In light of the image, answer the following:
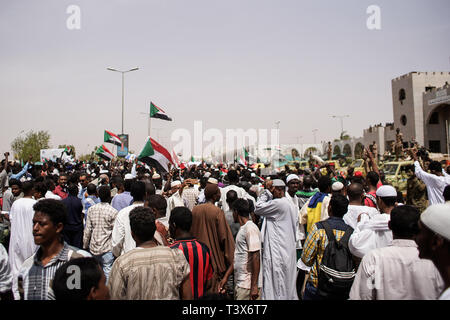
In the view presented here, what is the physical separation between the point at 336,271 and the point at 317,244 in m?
0.35

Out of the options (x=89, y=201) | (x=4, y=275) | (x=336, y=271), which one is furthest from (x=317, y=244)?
(x=89, y=201)

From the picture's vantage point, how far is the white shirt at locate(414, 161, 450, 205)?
644cm

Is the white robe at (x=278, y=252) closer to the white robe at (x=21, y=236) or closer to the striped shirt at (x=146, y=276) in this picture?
the striped shirt at (x=146, y=276)

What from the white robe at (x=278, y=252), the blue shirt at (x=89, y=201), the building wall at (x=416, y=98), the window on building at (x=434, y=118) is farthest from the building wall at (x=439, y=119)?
the blue shirt at (x=89, y=201)

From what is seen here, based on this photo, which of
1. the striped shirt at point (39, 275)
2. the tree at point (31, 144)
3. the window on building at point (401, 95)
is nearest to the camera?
the striped shirt at point (39, 275)

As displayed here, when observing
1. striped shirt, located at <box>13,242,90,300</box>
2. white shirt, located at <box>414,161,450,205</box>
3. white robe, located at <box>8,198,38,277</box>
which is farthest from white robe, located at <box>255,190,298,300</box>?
white shirt, located at <box>414,161,450,205</box>

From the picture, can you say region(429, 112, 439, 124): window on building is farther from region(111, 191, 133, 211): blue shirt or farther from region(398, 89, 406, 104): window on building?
region(111, 191, 133, 211): blue shirt

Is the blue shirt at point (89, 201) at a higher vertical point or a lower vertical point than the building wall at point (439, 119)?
lower

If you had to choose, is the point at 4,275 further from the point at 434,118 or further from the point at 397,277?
the point at 434,118

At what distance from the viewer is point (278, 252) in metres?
4.42

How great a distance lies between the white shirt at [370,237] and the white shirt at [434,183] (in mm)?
3884

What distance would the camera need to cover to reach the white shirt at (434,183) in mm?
6438

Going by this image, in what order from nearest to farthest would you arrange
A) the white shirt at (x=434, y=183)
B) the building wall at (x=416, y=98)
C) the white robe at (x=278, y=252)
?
1. the white robe at (x=278, y=252)
2. the white shirt at (x=434, y=183)
3. the building wall at (x=416, y=98)
